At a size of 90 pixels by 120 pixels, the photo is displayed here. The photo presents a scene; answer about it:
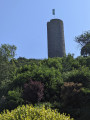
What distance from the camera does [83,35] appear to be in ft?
154

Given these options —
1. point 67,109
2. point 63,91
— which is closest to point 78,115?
point 67,109

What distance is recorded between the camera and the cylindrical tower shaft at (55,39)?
35.7 metres

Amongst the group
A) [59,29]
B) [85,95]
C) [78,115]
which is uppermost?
[59,29]

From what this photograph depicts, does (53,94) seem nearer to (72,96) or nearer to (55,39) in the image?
(72,96)

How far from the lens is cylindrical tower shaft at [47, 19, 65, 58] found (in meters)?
35.7

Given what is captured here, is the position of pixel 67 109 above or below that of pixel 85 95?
below

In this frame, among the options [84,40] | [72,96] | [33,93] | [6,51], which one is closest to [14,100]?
[33,93]

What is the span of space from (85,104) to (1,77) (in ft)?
50.2

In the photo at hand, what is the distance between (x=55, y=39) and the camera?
35906 millimetres

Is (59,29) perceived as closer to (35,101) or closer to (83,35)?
(83,35)

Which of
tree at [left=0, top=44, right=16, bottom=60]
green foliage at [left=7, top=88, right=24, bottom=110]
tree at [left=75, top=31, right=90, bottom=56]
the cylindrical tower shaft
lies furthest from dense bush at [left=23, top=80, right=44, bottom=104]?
tree at [left=75, top=31, right=90, bottom=56]

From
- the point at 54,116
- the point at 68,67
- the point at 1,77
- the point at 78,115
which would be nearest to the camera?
the point at 54,116

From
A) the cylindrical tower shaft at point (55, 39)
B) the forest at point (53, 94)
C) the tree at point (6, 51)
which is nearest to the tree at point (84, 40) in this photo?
the cylindrical tower shaft at point (55, 39)

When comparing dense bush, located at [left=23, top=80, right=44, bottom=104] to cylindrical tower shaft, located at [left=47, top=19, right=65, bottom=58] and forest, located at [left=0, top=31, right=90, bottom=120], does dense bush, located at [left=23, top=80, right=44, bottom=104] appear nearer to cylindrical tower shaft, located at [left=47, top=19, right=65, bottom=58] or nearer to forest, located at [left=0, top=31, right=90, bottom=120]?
forest, located at [left=0, top=31, right=90, bottom=120]
